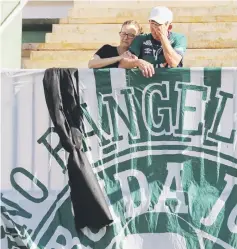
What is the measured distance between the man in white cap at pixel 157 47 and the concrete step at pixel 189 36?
252cm

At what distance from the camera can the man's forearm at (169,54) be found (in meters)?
6.02

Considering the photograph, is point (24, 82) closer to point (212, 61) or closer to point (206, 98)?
point (206, 98)

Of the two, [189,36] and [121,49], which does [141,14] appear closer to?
[189,36]

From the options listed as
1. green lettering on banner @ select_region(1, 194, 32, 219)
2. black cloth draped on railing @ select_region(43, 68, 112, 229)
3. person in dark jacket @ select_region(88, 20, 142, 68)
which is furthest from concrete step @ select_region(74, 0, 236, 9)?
green lettering on banner @ select_region(1, 194, 32, 219)

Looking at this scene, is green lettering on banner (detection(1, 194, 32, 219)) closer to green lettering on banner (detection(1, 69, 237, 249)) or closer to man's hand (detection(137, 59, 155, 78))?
green lettering on banner (detection(1, 69, 237, 249))

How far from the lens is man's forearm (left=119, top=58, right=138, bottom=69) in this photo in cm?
596

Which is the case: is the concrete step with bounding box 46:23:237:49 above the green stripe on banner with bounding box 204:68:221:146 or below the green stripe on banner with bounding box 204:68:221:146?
above

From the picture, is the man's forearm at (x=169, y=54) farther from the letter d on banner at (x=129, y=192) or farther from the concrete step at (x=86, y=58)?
the concrete step at (x=86, y=58)

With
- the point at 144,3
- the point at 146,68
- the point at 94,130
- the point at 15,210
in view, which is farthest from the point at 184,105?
the point at 144,3

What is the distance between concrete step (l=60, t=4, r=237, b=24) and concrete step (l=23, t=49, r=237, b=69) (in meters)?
0.72

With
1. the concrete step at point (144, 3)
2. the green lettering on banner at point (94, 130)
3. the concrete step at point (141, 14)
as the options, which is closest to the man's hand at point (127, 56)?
the green lettering on banner at point (94, 130)

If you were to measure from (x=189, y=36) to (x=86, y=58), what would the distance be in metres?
1.19

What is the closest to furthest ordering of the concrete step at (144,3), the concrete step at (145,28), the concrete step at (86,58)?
the concrete step at (86,58) < the concrete step at (145,28) < the concrete step at (144,3)

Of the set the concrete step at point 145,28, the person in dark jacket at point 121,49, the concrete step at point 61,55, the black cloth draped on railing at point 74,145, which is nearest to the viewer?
the black cloth draped on railing at point 74,145
